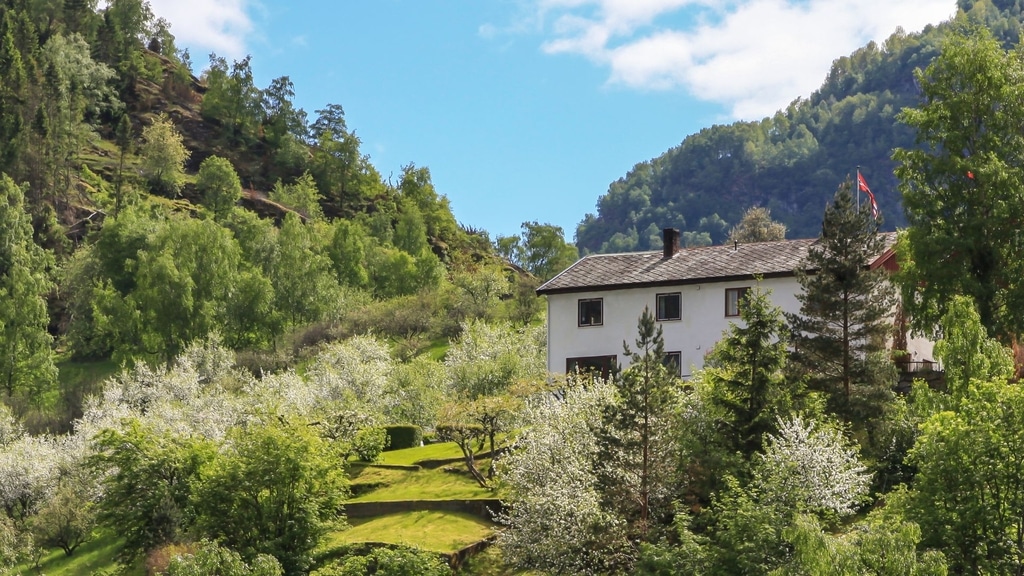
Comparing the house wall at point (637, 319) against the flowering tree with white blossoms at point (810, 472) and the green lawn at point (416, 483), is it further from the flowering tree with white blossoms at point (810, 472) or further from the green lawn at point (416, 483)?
the flowering tree with white blossoms at point (810, 472)

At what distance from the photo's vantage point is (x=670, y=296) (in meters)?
59.4

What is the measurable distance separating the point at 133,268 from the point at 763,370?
75.2m

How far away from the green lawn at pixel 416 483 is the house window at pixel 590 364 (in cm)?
714

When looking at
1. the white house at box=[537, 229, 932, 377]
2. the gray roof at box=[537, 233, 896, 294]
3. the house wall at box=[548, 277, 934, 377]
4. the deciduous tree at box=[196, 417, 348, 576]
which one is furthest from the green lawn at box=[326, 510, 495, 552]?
the gray roof at box=[537, 233, 896, 294]

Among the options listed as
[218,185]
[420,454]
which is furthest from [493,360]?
[218,185]

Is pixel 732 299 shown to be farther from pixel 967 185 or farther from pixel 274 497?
pixel 274 497

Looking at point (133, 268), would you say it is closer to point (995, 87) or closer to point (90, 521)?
point (90, 521)

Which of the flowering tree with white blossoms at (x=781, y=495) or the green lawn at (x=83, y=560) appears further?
the green lawn at (x=83, y=560)

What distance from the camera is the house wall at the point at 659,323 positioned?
186ft

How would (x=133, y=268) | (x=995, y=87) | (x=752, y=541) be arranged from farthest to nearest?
(x=133, y=268) < (x=995, y=87) < (x=752, y=541)

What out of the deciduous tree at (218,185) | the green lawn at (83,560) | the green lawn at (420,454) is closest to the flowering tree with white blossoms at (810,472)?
the green lawn at (420,454)

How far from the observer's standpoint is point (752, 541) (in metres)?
36.8

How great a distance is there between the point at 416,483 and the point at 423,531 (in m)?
7.16

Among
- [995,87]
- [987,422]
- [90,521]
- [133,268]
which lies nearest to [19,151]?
[133,268]
